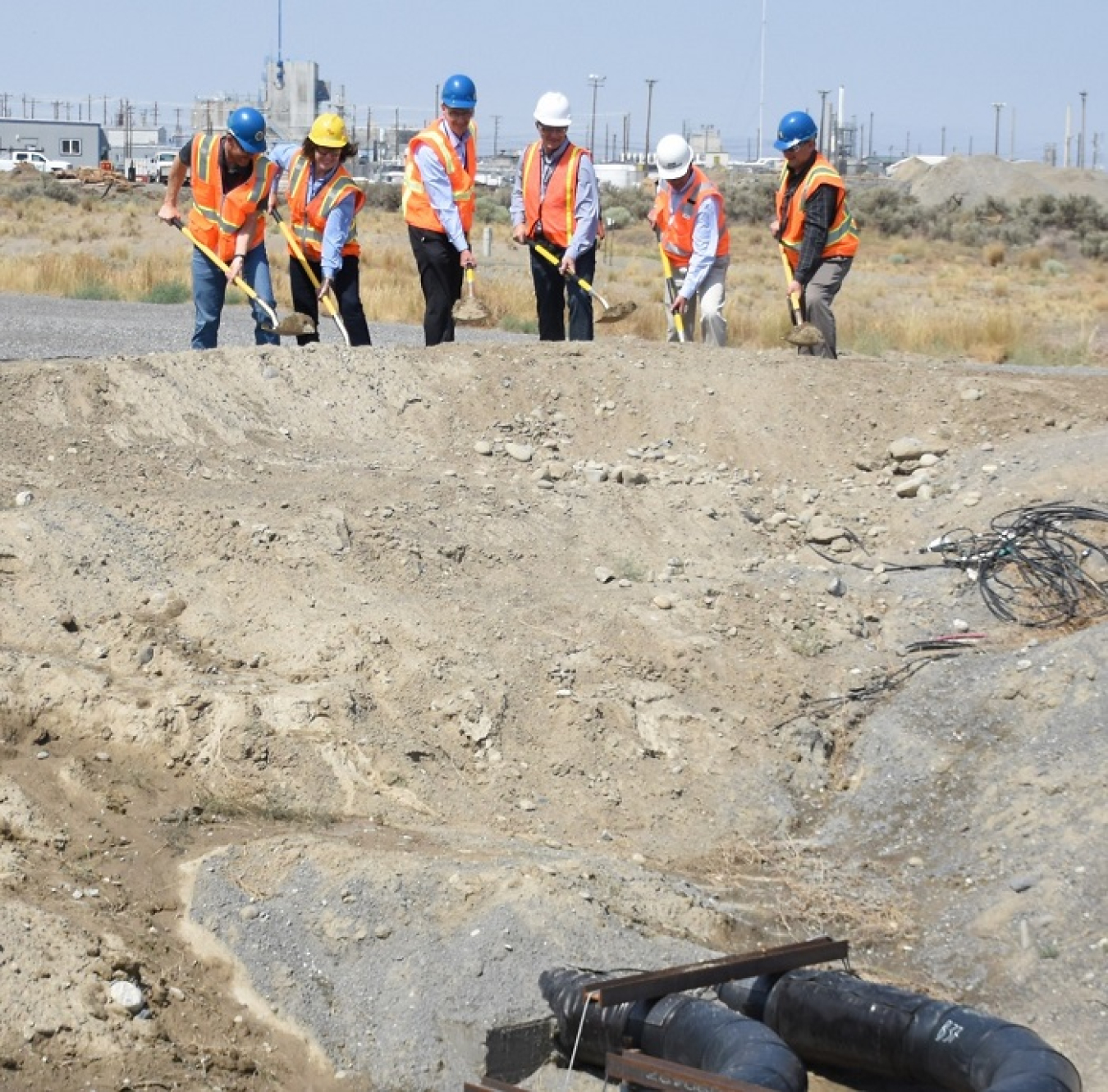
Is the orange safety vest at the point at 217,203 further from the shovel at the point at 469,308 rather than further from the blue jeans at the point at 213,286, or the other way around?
the shovel at the point at 469,308

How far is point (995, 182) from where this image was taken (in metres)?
51.2

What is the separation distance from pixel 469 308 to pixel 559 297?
0.80 meters

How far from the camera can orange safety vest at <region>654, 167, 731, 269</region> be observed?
10.4m

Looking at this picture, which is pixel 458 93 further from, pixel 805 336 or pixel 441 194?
pixel 805 336

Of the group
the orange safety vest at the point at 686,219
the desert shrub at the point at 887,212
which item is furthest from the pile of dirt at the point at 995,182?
the orange safety vest at the point at 686,219

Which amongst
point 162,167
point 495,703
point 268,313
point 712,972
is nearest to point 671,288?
point 268,313

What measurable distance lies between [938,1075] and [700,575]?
383 centimetres

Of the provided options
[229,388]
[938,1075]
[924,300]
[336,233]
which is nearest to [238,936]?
[938,1075]

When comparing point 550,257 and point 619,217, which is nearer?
point 550,257

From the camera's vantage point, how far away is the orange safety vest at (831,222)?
1023cm

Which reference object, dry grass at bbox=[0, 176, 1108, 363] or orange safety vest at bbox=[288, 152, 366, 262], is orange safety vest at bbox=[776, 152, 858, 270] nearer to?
dry grass at bbox=[0, 176, 1108, 363]

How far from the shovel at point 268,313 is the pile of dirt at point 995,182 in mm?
41305

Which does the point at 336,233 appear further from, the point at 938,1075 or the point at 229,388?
the point at 938,1075

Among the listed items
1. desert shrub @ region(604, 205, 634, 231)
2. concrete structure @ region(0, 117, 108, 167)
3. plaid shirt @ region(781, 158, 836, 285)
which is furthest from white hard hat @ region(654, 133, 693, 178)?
concrete structure @ region(0, 117, 108, 167)
